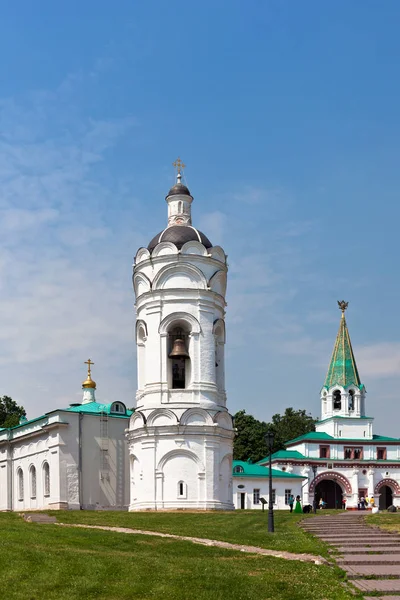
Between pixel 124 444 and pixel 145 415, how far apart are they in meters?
4.81

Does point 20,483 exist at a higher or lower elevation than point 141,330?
lower

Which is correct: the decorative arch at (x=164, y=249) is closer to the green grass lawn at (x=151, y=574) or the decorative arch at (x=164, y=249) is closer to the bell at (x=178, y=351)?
the bell at (x=178, y=351)

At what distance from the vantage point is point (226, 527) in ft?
83.8

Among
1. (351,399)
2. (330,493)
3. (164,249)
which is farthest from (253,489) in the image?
(164,249)

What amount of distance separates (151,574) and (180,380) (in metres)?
26.8

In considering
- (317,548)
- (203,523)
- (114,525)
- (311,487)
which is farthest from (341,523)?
(311,487)

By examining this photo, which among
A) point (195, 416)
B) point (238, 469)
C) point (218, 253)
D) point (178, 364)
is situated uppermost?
point (218, 253)

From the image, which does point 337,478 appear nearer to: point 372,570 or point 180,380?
point 180,380

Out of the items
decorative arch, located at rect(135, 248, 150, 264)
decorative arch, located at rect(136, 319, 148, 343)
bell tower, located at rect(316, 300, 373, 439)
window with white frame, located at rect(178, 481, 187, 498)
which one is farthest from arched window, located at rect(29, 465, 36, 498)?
bell tower, located at rect(316, 300, 373, 439)

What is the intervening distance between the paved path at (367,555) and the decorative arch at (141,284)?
53.9 feet

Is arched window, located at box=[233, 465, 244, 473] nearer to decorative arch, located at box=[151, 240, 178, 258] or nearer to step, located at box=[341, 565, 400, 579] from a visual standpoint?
decorative arch, located at box=[151, 240, 178, 258]

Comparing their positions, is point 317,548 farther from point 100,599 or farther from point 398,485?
point 398,485

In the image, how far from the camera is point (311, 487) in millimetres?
68562

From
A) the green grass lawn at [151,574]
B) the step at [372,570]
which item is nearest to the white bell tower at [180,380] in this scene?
the green grass lawn at [151,574]
